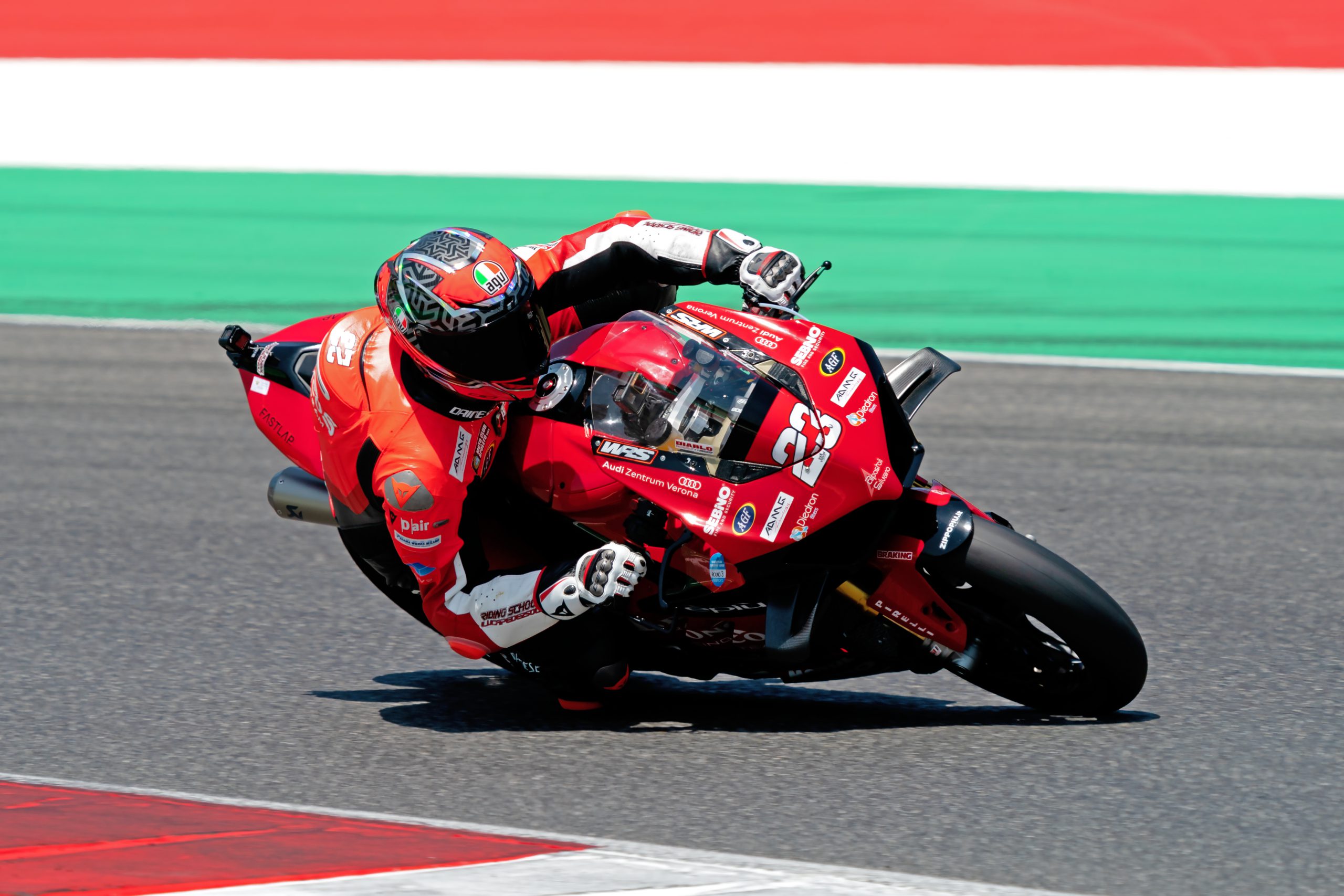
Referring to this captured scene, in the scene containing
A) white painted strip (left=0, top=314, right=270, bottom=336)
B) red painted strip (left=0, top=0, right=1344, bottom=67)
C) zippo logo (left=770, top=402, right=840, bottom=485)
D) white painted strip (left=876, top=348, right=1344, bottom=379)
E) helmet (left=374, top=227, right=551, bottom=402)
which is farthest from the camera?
red painted strip (left=0, top=0, right=1344, bottom=67)

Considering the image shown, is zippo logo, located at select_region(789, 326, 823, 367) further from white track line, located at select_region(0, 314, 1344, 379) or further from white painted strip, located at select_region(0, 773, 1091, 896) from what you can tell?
white track line, located at select_region(0, 314, 1344, 379)

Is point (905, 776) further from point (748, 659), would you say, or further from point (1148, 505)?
point (1148, 505)

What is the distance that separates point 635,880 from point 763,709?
153 centimetres

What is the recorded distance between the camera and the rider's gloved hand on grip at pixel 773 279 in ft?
14.6

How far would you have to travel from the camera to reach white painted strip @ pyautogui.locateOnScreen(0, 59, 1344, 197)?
507 inches

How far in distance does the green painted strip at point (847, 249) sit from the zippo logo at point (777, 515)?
21.3 ft

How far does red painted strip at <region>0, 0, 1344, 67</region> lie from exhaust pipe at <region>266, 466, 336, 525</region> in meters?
9.40

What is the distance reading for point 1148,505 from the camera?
7.45 metres

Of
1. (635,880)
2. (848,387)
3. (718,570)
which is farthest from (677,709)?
(635,880)

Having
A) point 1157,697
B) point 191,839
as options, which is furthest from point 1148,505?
point 191,839

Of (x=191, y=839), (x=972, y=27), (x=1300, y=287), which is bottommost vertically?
(x=191, y=839)

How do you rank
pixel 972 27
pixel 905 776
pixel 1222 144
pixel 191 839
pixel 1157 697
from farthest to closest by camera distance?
pixel 972 27
pixel 1222 144
pixel 1157 697
pixel 905 776
pixel 191 839

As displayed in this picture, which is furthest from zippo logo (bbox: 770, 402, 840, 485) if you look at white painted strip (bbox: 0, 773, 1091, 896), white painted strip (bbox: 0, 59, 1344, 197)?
white painted strip (bbox: 0, 59, 1344, 197)

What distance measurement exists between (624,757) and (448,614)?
0.56 metres
